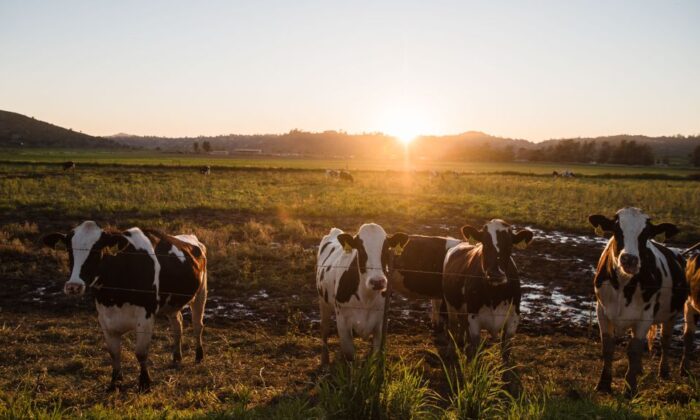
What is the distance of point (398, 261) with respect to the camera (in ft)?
33.7

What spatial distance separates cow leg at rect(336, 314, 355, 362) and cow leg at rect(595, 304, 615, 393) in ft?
10.8

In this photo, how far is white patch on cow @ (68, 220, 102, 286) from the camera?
21.2 feet

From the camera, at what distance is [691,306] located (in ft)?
25.5

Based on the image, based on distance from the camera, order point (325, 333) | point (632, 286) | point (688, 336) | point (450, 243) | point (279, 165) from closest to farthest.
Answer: point (632, 286)
point (688, 336)
point (325, 333)
point (450, 243)
point (279, 165)

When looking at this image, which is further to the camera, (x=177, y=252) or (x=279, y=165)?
(x=279, y=165)

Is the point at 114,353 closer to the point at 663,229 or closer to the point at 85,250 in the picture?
the point at 85,250

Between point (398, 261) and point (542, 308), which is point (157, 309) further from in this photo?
point (542, 308)

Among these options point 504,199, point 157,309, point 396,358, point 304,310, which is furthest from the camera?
point 504,199

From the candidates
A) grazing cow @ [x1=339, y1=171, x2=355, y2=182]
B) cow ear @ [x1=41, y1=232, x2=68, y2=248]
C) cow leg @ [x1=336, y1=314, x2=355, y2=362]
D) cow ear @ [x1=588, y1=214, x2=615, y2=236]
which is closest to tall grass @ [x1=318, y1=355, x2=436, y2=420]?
cow leg @ [x1=336, y1=314, x2=355, y2=362]

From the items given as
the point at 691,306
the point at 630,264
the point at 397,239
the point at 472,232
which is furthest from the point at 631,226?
the point at 397,239

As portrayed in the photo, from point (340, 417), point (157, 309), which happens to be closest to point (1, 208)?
point (157, 309)

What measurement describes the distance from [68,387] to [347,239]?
3.96m

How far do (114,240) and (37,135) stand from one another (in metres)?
143

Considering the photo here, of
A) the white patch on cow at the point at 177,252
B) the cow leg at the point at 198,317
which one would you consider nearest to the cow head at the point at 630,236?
the white patch on cow at the point at 177,252
